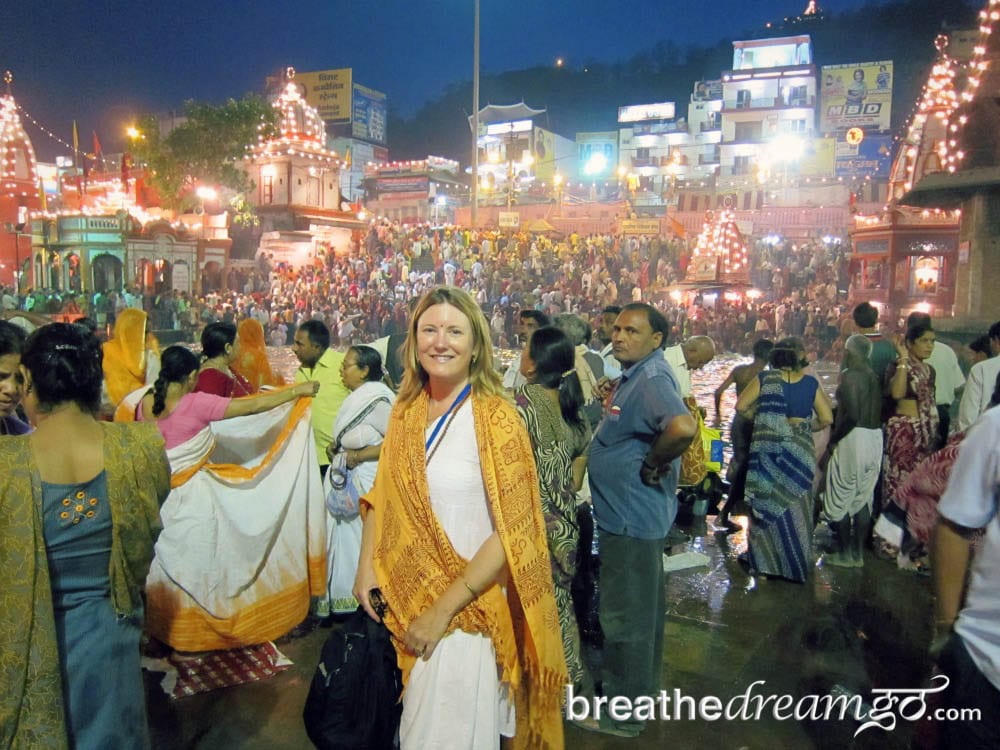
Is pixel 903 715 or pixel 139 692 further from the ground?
pixel 139 692

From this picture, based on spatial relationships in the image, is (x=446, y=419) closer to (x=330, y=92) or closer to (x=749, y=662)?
(x=749, y=662)

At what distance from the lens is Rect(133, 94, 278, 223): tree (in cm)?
3631

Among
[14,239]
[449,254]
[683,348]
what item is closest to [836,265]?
[449,254]

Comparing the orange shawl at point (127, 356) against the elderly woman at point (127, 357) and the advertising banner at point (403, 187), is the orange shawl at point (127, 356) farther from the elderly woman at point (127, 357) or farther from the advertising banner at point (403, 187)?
the advertising banner at point (403, 187)

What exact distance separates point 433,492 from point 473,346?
1.48 feet

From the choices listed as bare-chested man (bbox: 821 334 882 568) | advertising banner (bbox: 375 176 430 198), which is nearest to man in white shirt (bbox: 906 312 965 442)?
bare-chested man (bbox: 821 334 882 568)

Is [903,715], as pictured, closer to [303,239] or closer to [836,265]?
[836,265]

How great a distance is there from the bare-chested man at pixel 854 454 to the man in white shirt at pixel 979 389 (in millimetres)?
546

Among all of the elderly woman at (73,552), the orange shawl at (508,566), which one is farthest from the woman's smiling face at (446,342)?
the elderly woman at (73,552)

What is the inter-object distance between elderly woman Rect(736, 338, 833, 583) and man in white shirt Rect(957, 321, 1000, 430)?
88cm

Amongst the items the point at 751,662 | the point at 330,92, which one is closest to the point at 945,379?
the point at 751,662

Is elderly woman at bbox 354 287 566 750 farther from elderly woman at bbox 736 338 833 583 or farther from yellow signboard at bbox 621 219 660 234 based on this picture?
yellow signboard at bbox 621 219 660 234

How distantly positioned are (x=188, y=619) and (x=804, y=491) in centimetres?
399

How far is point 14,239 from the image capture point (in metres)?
37.9
